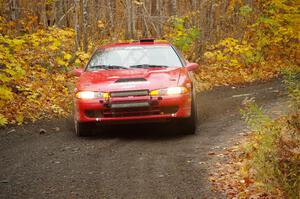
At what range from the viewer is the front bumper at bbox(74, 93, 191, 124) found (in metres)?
7.99

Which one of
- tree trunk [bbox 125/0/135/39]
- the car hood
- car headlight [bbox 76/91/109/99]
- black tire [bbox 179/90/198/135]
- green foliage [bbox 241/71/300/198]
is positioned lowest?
black tire [bbox 179/90/198/135]

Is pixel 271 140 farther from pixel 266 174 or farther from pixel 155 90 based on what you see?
pixel 155 90

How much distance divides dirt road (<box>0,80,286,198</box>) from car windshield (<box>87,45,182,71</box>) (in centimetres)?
118

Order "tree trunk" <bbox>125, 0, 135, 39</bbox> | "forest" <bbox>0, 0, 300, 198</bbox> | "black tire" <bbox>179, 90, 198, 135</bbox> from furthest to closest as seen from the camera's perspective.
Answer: "tree trunk" <bbox>125, 0, 135, 39</bbox> → "forest" <bbox>0, 0, 300, 198</bbox> → "black tire" <bbox>179, 90, 198, 135</bbox>

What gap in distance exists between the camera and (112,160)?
684cm

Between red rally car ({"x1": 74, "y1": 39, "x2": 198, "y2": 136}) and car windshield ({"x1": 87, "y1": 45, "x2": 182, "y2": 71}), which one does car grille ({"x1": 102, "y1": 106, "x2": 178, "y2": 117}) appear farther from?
car windshield ({"x1": 87, "y1": 45, "x2": 182, "y2": 71})

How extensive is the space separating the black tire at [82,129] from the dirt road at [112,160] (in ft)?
0.46

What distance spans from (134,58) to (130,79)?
1187 mm

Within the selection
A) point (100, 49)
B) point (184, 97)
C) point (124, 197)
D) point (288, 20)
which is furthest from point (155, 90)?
point (288, 20)

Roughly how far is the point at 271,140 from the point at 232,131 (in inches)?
106

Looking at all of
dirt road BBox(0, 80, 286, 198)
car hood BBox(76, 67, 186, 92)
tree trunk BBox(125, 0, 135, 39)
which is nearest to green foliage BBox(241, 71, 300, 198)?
dirt road BBox(0, 80, 286, 198)

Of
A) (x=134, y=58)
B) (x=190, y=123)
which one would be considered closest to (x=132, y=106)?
(x=190, y=123)

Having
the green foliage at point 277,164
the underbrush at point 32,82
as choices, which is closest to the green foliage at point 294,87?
the green foliage at point 277,164

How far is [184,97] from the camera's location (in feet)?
26.6
